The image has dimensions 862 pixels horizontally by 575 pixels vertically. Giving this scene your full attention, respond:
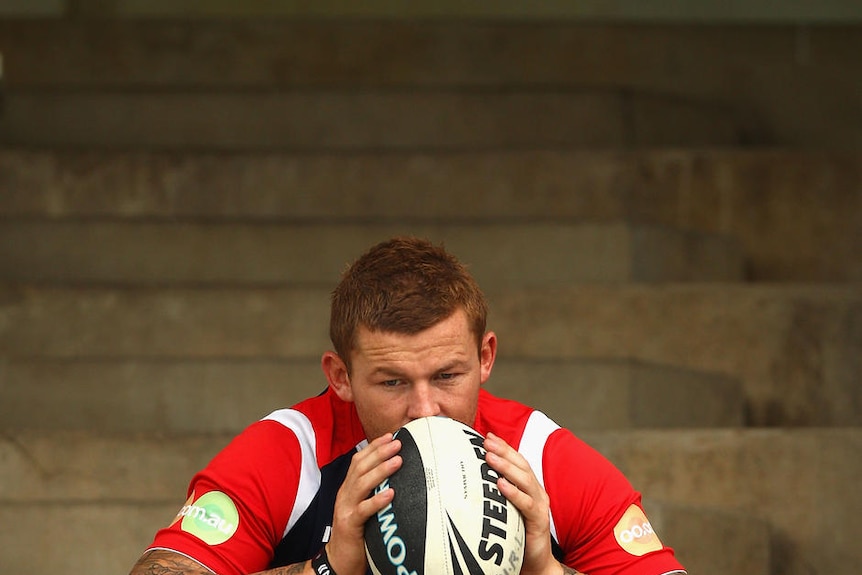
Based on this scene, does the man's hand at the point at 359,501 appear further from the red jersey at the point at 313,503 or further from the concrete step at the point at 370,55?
the concrete step at the point at 370,55

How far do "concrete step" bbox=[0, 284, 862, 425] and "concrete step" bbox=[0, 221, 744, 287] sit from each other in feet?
1.16

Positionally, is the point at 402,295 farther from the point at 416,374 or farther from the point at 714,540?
the point at 714,540

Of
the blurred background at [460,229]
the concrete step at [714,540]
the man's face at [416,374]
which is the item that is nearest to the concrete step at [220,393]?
the blurred background at [460,229]

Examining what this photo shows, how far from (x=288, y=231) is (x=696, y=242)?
6.57 ft

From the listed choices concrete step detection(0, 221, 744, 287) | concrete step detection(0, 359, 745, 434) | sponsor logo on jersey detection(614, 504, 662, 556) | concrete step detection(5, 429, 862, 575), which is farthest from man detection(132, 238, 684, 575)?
concrete step detection(0, 221, 744, 287)

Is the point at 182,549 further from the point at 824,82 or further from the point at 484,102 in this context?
the point at 824,82

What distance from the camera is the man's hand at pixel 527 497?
2877mm

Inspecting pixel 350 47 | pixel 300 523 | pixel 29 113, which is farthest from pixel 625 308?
pixel 29 113

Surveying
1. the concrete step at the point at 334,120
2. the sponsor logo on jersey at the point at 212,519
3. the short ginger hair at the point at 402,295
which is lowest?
the sponsor logo on jersey at the point at 212,519

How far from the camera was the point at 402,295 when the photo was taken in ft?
10.2

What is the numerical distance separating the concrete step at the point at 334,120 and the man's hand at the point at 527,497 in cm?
416

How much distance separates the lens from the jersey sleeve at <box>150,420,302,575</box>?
314 cm

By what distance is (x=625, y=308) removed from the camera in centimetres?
586

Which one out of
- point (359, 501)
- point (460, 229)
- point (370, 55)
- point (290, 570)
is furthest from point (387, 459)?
point (370, 55)
